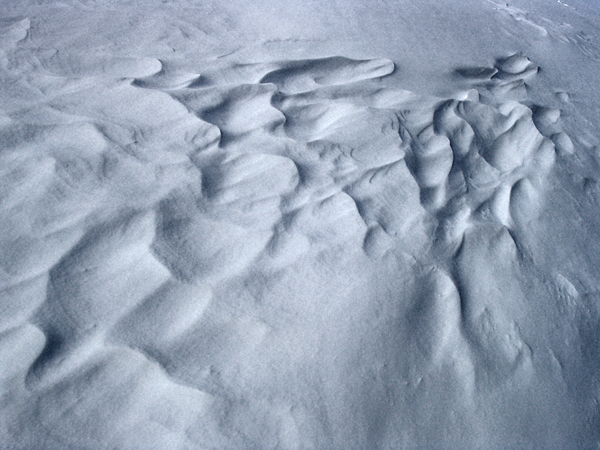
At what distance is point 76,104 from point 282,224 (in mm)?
951

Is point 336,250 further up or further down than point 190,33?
further up

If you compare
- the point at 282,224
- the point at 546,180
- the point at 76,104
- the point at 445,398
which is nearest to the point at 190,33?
the point at 76,104

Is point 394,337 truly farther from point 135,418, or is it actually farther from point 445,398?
point 135,418

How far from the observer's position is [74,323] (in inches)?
48.4

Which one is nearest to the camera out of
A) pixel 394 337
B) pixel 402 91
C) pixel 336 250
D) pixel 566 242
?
pixel 394 337

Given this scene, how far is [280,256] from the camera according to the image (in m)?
1.46

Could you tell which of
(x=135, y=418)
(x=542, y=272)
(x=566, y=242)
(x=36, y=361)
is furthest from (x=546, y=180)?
(x=36, y=361)

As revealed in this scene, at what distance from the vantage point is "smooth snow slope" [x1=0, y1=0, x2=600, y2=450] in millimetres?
1166

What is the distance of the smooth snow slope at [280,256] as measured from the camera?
1166 millimetres

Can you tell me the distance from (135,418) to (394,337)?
63 centimetres

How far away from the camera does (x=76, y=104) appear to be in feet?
6.37

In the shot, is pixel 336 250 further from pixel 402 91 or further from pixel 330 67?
pixel 330 67

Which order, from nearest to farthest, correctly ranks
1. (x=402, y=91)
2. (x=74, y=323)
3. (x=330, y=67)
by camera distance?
(x=74, y=323) < (x=402, y=91) < (x=330, y=67)

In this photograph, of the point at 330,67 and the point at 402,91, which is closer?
the point at 402,91
